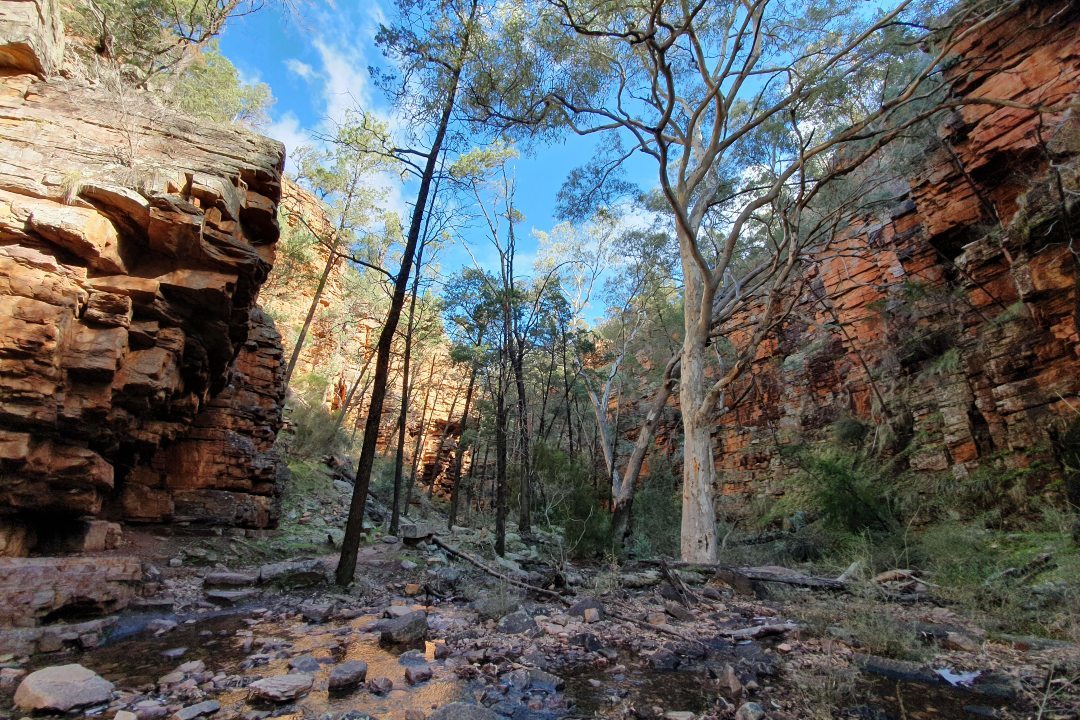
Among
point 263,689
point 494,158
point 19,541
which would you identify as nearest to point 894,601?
point 263,689

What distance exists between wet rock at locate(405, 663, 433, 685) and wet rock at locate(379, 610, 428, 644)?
25.6 inches

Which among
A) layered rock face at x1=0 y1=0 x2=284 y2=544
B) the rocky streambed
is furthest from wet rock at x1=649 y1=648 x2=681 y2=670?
layered rock face at x1=0 y1=0 x2=284 y2=544

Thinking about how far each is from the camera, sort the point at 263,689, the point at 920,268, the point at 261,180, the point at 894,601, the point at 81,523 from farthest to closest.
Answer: the point at 920,268 < the point at 261,180 < the point at 81,523 < the point at 894,601 < the point at 263,689

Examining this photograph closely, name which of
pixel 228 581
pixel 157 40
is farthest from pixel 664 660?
pixel 157 40

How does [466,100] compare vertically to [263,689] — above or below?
above

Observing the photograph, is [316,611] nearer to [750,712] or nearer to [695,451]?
[750,712]

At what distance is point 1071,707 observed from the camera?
7.30ft

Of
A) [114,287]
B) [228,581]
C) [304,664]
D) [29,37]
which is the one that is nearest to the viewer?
[304,664]

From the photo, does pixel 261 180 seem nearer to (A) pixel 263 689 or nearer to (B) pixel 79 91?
(B) pixel 79 91

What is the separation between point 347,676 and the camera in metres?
2.78

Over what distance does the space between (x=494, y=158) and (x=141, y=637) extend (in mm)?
12662

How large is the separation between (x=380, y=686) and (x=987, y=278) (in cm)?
1285

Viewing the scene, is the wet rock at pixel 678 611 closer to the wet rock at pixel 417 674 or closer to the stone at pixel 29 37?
the wet rock at pixel 417 674

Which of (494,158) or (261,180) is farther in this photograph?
(494,158)
